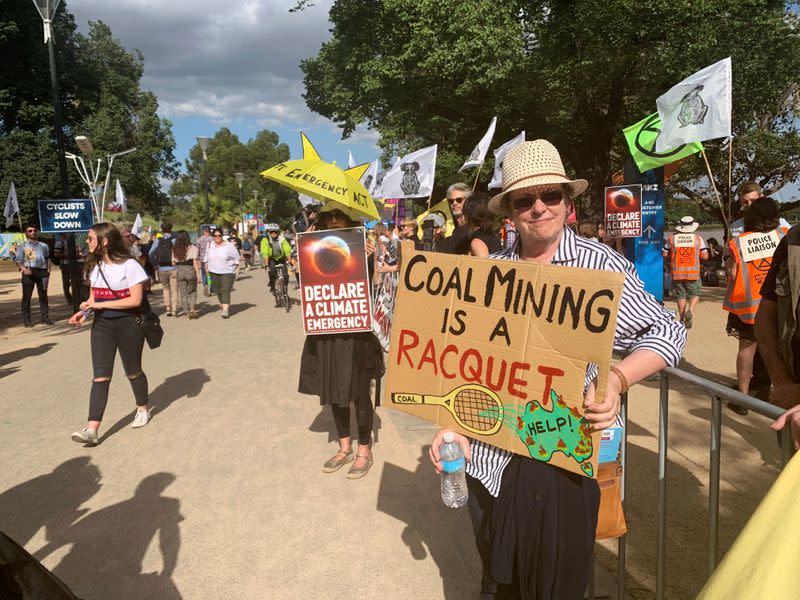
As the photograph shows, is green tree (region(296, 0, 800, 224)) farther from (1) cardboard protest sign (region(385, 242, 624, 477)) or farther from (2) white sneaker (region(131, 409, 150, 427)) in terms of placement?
(1) cardboard protest sign (region(385, 242, 624, 477))

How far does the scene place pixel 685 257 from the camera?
9.78m

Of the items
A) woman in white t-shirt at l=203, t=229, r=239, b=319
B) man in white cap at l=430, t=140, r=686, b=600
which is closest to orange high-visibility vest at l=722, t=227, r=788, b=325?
man in white cap at l=430, t=140, r=686, b=600

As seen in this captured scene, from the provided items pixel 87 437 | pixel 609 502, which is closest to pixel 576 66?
pixel 87 437

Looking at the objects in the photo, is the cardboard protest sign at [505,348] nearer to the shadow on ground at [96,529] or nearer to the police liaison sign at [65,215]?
the shadow on ground at [96,529]

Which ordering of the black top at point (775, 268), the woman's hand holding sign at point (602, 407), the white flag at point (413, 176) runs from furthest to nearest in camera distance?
1. the white flag at point (413, 176)
2. the black top at point (775, 268)
3. the woman's hand holding sign at point (602, 407)

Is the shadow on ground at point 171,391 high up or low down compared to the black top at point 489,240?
down

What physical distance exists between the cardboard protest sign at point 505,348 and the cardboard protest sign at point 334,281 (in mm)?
2110

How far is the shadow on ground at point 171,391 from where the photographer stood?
571 centimetres

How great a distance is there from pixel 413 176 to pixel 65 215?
7184 mm

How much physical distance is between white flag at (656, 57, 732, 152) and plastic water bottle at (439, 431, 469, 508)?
6435 millimetres

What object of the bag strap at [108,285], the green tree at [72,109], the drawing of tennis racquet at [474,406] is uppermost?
the green tree at [72,109]

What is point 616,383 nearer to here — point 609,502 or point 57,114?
point 609,502

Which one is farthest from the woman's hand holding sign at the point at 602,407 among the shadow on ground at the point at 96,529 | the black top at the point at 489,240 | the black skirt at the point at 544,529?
the shadow on ground at the point at 96,529

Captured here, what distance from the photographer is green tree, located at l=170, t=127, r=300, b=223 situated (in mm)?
80875
